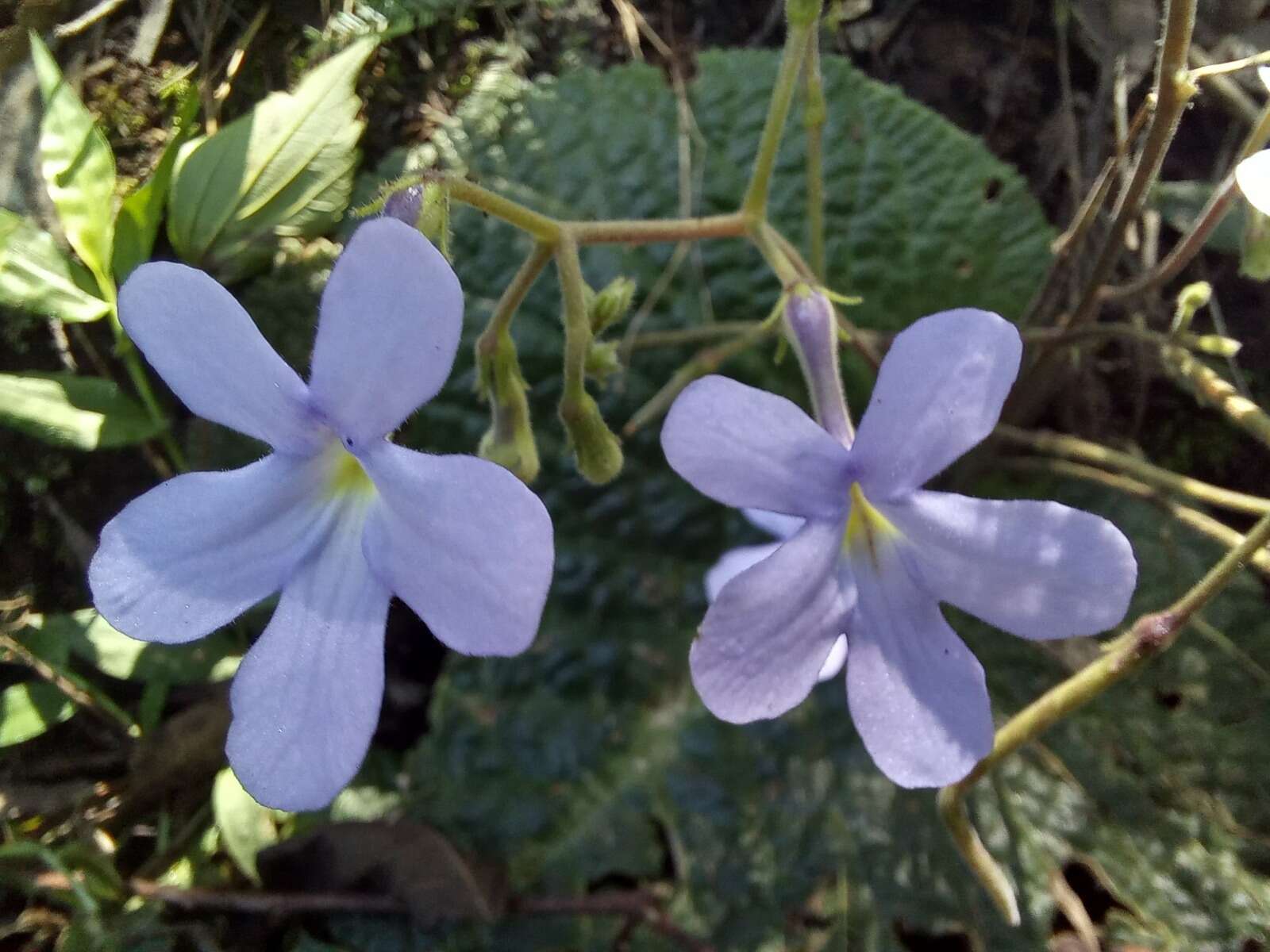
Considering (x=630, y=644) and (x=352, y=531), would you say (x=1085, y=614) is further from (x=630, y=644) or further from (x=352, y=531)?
(x=630, y=644)

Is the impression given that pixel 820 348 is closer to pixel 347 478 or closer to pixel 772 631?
pixel 772 631

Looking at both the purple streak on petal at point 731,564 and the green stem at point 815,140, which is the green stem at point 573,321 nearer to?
the green stem at point 815,140

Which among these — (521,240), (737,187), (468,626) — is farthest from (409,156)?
(468,626)

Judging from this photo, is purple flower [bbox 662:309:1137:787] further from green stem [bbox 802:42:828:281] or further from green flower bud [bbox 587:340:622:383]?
green stem [bbox 802:42:828:281]

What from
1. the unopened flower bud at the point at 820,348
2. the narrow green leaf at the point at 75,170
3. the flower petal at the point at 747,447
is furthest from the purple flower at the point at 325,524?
the narrow green leaf at the point at 75,170

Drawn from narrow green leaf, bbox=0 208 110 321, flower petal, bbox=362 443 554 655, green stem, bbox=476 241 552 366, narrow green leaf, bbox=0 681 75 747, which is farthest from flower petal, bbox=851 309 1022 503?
narrow green leaf, bbox=0 681 75 747

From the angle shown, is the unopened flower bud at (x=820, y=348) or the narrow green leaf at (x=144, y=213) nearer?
the unopened flower bud at (x=820, y=348)
